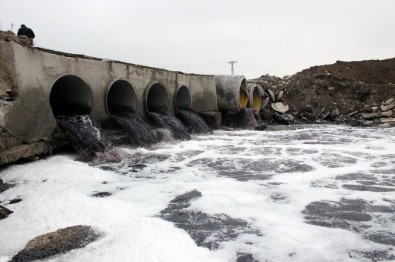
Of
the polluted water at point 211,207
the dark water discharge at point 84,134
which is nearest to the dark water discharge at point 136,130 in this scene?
the dark water discharge at point 84,134

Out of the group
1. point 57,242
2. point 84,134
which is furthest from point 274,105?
point 57,242

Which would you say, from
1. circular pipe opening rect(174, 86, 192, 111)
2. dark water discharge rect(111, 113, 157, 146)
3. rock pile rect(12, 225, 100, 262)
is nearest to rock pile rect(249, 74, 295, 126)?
circular pipe opening rect(174, 86, 192, 111)

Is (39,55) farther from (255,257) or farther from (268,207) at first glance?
(255,257)

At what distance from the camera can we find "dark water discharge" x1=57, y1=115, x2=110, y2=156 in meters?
6.77

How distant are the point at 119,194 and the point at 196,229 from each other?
150cm

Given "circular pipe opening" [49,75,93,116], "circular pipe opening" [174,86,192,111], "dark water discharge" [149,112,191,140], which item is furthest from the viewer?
"circular pipe opening" [174,86,192,111]

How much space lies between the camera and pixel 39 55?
21.1ft

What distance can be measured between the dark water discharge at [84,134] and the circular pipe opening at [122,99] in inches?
83.7

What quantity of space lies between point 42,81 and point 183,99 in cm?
630

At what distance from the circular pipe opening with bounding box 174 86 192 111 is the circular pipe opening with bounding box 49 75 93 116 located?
4.71m

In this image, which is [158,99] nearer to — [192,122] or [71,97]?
[192,122]

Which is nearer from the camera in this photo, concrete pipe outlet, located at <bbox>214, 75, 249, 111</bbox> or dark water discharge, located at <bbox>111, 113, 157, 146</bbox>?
dark water discharge, located at <bbox>111, 113, 157, 146</bbox>

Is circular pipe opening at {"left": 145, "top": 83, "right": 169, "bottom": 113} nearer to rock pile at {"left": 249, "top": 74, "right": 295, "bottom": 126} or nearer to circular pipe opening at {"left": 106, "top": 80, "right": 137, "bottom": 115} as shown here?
circular pipe opening at {"left": 106, "top": 80, "right": 137, "bottom": 115}

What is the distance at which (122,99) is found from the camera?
9.43 m
